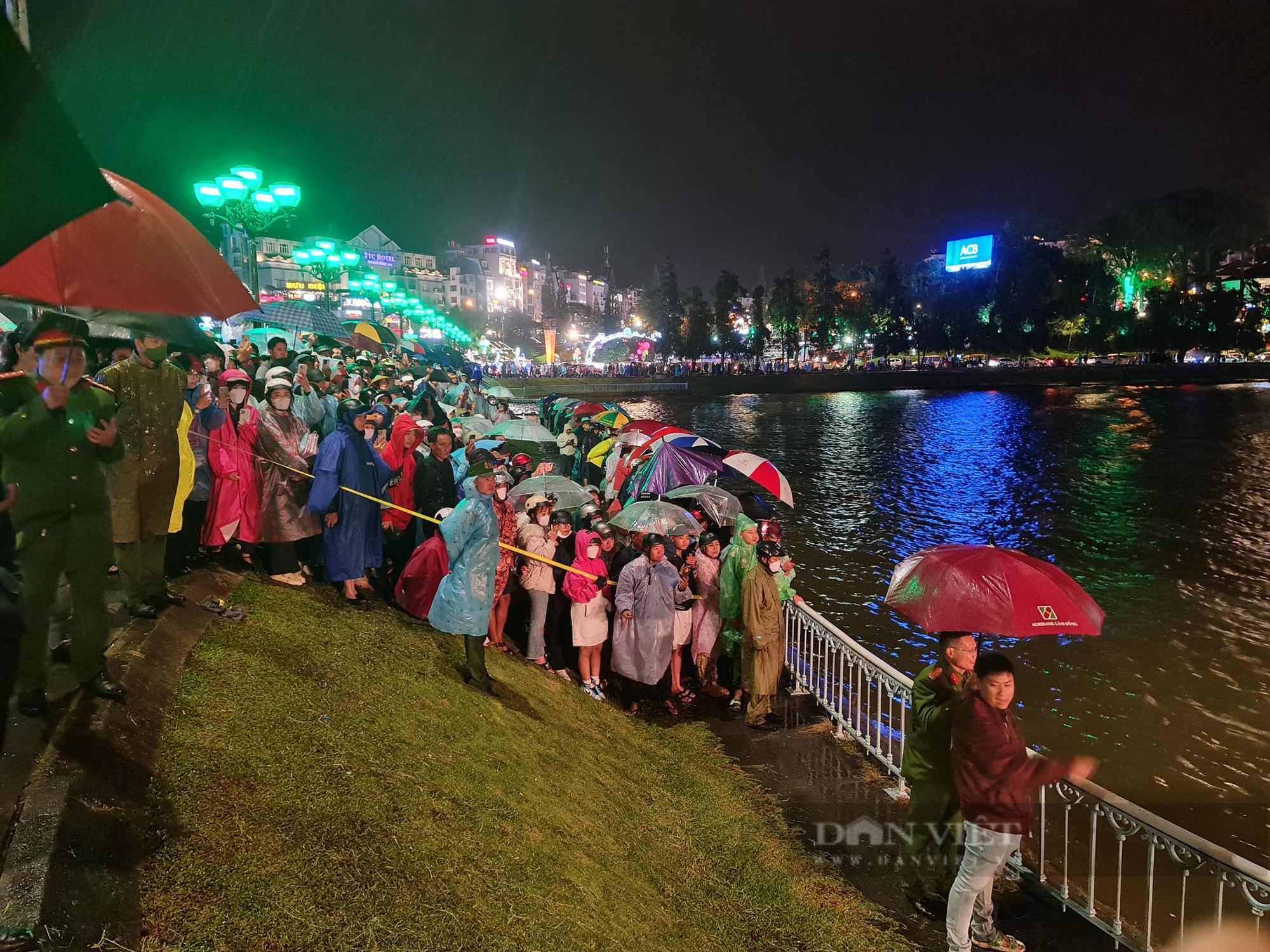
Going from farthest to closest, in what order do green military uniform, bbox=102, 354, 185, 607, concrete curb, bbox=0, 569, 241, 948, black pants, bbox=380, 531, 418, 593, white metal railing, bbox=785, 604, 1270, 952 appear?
black pants, bbox=380, 531, 418, 593, green military uniform, bbox=102, 354, 185, 607, white metal railing, bbox=785, 604, 1270, 952, concrete curb, bbox=0, 569, 241, 948

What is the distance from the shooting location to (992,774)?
4.05 metres

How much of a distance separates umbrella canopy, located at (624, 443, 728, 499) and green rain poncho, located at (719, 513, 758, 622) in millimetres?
2676

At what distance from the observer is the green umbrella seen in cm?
188

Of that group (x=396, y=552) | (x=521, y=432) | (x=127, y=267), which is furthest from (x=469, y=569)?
(x=521, y=432)

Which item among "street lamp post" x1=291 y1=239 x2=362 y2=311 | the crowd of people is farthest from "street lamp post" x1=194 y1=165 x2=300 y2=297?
the crowd of people

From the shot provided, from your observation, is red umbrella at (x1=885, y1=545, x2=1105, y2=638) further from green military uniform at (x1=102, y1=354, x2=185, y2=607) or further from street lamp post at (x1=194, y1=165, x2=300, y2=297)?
street lamp post at (x1=194, y1=165, x2=300, y2=297)

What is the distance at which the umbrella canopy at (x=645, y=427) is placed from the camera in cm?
1364

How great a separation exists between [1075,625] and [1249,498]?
2473 centimetres

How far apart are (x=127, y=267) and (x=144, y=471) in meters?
2.35

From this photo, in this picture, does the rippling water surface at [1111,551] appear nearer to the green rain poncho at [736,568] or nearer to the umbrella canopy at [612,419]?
the green rain poncho at [736,568]

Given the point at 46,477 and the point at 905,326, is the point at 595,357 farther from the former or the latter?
the point at 46,477

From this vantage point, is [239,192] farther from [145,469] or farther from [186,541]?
[145,469]

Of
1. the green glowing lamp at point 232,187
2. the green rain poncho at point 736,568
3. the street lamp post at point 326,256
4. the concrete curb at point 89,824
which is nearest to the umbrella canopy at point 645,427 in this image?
the green rain poncho at point 736,568

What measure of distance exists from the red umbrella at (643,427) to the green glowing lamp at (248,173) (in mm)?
18313
